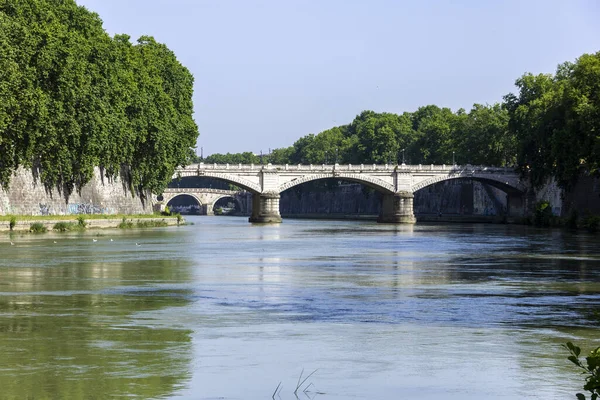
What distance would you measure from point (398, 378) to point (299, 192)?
560 ft

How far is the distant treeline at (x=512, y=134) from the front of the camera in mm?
85750

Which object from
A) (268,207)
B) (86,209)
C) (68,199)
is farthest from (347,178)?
(68,199)

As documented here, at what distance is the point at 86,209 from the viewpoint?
3324 inches

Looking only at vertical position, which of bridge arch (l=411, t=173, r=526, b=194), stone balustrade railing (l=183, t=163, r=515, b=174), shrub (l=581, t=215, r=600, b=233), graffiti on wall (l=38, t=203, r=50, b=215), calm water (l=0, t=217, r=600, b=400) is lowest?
calm water (l=0, t=217, r=600, b=400)

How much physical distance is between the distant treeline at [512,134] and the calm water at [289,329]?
48813mm

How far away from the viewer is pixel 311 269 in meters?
37.6

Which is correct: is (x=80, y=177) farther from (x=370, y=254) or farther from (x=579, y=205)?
(x=579, y=205)

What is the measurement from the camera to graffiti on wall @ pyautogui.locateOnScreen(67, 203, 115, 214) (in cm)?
8081

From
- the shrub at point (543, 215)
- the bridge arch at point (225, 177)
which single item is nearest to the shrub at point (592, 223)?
the shrub at point (543, 215)

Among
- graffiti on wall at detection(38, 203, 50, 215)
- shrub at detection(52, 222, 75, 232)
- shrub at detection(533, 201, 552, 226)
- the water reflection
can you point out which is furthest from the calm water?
shrub at detection(533, 201, 552, 226)

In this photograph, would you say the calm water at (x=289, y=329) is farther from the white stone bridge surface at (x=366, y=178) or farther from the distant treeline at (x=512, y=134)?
the white stone bridge surface at (x=366, y=178)

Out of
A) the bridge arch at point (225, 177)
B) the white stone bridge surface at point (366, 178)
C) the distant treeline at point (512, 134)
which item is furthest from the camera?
the white stone bridge surface at point (366, 178)

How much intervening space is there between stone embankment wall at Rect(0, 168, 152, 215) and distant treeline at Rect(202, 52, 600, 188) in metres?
35.1

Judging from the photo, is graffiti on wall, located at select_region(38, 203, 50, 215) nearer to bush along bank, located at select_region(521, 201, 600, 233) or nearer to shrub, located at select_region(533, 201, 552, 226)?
bush along bank, located at select_region(521, 201, 600, 233)
